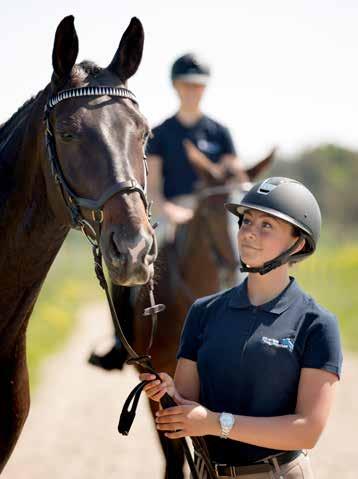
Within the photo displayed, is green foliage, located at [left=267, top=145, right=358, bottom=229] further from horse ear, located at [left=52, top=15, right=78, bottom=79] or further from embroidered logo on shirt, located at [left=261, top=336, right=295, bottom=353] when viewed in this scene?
embroidered logo on shirt, located at [left=261, top=336, right=295, bottom=353]

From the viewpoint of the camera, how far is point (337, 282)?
70.3 ft

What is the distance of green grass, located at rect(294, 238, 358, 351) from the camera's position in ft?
49.1

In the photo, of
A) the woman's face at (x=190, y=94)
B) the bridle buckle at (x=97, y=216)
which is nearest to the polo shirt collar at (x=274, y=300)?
the bridle buckle at (x=97, y=216)

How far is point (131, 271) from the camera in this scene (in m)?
2.95

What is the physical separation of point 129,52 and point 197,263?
9.05ft

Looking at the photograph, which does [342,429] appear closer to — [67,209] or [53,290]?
[67,209]

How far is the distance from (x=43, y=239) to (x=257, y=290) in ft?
3.24

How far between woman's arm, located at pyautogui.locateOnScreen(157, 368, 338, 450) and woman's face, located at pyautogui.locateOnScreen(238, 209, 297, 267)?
50 centimetres

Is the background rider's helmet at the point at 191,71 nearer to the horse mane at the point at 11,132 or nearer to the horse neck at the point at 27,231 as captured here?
the horse mane at the point at 11,132

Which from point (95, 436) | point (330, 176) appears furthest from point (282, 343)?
point (330, 176)

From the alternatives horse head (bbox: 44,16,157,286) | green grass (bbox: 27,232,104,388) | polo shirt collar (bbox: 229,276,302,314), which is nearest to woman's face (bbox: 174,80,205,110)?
horse head (bbox: 44,16,157,286)

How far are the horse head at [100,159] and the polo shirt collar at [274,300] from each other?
1.41 feet

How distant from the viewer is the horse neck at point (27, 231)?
3588 mm

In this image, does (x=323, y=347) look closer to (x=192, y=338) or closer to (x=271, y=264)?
(x=271, y=264)
